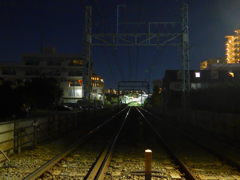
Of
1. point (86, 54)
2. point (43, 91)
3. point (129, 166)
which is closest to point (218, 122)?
point (129, 166)

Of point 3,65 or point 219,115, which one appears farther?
point 3,65

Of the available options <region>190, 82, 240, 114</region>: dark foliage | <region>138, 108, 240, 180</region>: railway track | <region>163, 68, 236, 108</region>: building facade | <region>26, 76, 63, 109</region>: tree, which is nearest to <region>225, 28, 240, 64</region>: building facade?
<region>163, 68, 236, 108</region>: building facade

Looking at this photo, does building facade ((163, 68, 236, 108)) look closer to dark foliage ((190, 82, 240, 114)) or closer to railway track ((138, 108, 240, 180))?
dark foliage ((190, 82, 240, 114))

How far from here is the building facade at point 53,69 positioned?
209 feet

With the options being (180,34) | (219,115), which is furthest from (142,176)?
(180,34)

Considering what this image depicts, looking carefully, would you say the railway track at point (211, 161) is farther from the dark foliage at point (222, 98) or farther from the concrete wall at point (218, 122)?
the dark foliage at point (222, 98)

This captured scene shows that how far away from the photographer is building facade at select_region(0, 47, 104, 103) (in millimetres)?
63844

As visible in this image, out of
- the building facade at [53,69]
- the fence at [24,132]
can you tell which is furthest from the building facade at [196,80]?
the fence at [24,132]

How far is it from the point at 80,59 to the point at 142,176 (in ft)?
197

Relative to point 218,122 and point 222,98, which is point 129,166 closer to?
point 218,122

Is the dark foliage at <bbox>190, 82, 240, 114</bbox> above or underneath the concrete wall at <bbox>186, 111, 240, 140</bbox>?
above

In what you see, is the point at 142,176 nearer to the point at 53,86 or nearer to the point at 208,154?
the point at 208,154

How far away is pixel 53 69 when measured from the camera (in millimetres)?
64625

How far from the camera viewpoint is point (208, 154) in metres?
10.3
